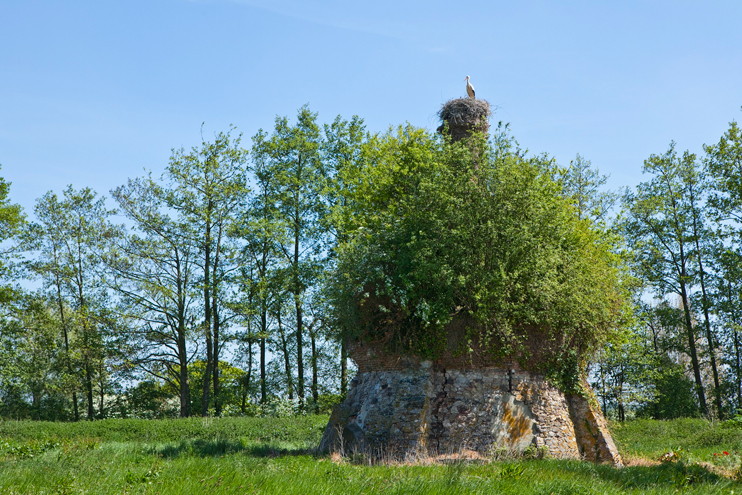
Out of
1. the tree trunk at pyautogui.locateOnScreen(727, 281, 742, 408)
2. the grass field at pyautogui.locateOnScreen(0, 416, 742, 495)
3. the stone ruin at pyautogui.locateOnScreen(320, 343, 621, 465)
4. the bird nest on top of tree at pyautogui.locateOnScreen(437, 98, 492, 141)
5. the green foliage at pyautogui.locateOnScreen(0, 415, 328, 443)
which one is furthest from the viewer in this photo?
the tree trunk at pyautogui.locateOnScreen(727, 281, 742, 408)

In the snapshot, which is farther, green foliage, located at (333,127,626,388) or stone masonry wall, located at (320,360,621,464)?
green foliage, located at (333,127,626,388)

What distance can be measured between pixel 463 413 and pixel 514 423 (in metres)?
1.23

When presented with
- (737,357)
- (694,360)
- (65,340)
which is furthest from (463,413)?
(65,340)

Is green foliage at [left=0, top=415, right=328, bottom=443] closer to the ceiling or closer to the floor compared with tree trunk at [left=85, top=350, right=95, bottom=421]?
closer to the floor

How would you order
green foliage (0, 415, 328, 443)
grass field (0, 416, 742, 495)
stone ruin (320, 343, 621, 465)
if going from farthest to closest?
green foliage (0, 415, 328, 443)
stone ruin (320, 343, 621, 465)
grass field (0, 416, 742, 495)

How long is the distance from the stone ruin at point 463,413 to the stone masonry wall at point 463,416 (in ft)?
0.07

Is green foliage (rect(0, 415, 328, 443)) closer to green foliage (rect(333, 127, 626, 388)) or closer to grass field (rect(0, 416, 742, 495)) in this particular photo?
grass field (rect(0, 416, 742, 495))

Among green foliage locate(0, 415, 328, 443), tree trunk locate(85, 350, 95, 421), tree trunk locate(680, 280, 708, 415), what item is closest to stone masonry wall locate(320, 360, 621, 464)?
green foliage locate(0, 415, 328, 443)

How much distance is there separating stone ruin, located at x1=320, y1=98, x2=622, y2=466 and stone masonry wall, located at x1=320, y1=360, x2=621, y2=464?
0.07 feet

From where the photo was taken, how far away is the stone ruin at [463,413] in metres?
13.1

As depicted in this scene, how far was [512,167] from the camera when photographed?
14477 mm

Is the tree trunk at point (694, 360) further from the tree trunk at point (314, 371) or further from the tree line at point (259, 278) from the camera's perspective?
the tree trunk at point (314, 371)

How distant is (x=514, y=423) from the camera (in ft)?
43.8

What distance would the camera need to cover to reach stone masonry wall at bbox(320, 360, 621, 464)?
13125 mm
